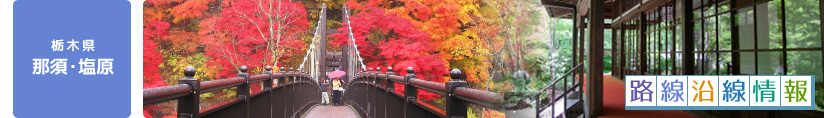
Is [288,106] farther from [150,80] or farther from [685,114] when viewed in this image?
[685,114]

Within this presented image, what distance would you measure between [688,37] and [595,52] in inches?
37.1

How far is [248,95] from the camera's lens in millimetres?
2643

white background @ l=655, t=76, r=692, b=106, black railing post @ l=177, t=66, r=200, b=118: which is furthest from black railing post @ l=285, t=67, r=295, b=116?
white background @ l=655, t=76, r=692, b=106

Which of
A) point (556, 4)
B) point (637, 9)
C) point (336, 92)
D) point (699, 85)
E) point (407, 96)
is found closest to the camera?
point (699, 85)

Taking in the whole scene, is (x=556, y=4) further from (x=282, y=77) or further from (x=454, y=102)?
(x=454, y=102)

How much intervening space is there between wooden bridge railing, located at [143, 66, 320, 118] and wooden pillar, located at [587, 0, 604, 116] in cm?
168

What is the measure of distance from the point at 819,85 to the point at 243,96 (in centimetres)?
256

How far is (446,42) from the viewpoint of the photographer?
291 centimetres

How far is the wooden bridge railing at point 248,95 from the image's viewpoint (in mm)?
1790

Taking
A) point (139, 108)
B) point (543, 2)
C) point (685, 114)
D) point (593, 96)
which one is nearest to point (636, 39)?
point (543, 2)

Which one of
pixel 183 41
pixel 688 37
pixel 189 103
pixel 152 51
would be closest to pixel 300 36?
pixel 183 41

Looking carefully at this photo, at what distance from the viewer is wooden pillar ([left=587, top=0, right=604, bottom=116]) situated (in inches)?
115

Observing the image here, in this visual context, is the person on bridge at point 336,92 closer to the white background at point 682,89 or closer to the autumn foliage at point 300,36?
the autumn foliage at point 300,36

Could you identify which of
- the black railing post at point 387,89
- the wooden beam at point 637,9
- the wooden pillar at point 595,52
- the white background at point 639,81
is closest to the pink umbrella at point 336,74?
the black railing post at point 387,89
